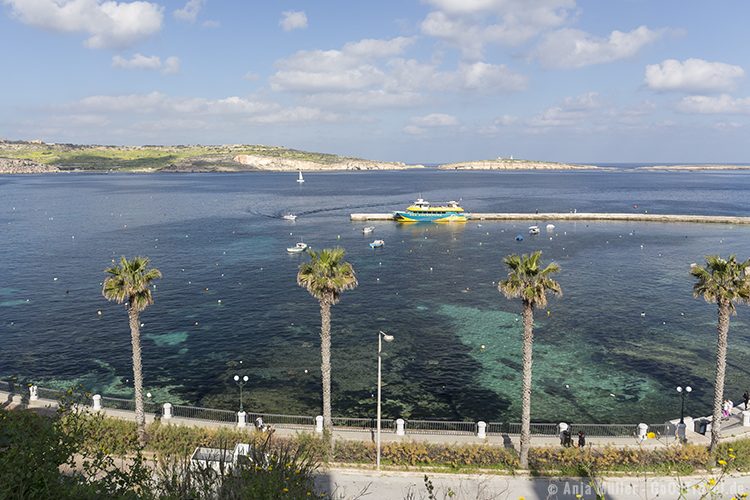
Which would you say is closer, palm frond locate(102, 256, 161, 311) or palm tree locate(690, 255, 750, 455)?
palm tree locate(690, 255, 750, 455)

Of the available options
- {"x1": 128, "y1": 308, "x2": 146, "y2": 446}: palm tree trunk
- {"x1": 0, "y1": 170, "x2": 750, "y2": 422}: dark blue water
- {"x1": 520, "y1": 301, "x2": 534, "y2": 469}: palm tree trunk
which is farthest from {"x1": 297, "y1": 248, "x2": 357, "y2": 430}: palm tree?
{"x1": 128, "y1": 308, "x2": 146, "y2": 446}: palm tree trunk

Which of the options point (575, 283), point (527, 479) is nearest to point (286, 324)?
point (527, 479)

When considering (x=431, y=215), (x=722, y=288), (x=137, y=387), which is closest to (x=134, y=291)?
(x=137, y=387)

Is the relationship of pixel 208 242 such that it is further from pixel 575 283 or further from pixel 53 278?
pixel 575 283

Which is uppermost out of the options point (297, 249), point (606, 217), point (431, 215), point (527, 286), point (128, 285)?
point (527, 286)

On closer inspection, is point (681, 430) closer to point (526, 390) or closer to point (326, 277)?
point (526, 390)

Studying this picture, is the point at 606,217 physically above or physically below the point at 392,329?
above

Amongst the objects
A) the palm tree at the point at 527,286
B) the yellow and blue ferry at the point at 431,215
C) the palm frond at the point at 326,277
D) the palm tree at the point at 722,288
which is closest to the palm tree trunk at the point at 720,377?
the palm tree at the point at 722,288

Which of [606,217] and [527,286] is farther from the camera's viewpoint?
[606,217]

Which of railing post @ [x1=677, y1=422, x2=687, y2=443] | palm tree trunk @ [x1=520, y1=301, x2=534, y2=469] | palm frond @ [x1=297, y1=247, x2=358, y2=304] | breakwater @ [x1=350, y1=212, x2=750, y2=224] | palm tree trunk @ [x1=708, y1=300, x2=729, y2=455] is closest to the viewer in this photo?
palm tree trunk @ [x1=520, y1=301, x2=534, y2=469]

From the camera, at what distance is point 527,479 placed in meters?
31.6

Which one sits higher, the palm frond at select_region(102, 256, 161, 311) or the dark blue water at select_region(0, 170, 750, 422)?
the palm frond at select_region(102, 256, 161, 311)

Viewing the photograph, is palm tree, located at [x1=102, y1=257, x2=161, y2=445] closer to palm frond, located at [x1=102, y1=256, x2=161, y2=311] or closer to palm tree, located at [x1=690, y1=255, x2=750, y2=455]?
palm frond, located at [x1=102, y1=256, x2=161, y2=311]

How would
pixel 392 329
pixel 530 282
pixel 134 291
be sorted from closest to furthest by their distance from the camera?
pixel 530 282 < pixel 134 291 < pixel 392 329
